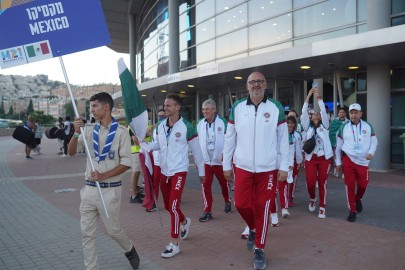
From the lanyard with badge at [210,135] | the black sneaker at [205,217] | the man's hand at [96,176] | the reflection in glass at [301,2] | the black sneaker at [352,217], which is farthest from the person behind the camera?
the reflection in glass at [301,2]

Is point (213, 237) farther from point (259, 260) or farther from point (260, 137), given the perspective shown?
point (260, 137)

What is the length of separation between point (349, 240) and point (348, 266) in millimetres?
1045

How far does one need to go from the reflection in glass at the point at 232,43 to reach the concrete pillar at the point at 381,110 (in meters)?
6.41

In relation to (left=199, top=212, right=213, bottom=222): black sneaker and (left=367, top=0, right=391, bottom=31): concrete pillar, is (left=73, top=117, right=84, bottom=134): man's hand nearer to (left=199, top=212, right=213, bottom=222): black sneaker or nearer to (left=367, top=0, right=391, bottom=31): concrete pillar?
(left=199, top=212, right=213, bottom=222): black sneaker

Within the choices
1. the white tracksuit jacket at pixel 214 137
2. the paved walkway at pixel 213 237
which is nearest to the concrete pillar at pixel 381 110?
the paved walkway at pixel 213 237

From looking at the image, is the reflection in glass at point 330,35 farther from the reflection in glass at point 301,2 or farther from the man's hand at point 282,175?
the man's hand at point 282,175

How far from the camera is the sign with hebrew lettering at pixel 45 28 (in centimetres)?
426

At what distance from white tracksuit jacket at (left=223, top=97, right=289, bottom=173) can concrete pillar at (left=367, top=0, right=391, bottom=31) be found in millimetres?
9311

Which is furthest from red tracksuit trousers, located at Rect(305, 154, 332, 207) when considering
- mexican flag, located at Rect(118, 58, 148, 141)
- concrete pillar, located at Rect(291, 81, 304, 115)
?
concrete pillar, located at Rect(291, 81, 304, 115)

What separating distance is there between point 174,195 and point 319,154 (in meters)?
2.98

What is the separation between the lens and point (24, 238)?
5.91 meters

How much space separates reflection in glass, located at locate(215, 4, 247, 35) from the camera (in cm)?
1772

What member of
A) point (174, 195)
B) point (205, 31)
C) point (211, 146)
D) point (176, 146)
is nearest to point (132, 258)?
point (174, 195)

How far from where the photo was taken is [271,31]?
16391 millimetres
